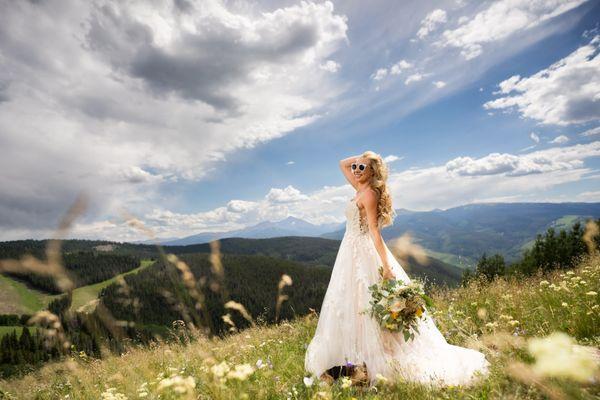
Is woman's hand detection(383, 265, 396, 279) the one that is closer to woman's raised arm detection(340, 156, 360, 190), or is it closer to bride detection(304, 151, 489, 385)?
bride detection(304, 151, 489, 385)

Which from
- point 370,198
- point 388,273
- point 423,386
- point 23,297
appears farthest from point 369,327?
point 23,297

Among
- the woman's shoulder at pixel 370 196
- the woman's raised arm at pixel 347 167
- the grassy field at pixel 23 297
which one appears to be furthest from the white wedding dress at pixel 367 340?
the grassy field at pixel 23 297

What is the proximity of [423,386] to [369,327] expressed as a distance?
4.18 ft

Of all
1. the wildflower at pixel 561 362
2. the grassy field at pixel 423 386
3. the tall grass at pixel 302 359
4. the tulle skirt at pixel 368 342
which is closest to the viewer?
the wildflower at pixel 561 362

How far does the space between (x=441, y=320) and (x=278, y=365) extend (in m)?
3.36

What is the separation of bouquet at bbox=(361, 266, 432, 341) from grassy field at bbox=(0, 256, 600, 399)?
0.59 metres

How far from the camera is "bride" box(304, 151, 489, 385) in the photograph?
4555 millimetres

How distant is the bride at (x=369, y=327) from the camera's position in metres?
4.55

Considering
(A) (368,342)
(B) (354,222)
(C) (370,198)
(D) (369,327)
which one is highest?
(C) (370,198)

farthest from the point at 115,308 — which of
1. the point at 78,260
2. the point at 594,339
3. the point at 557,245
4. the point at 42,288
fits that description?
the point at 594,339

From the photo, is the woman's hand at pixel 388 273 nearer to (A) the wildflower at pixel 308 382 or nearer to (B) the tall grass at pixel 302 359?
(B) the tall grass at pixel 302 359

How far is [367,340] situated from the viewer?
4973 millimetres

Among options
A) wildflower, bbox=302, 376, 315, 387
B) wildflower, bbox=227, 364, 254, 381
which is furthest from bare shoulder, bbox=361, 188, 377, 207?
wildflower, bbox=227, 364, 254, 381

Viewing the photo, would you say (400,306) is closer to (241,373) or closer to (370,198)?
(370,198)
